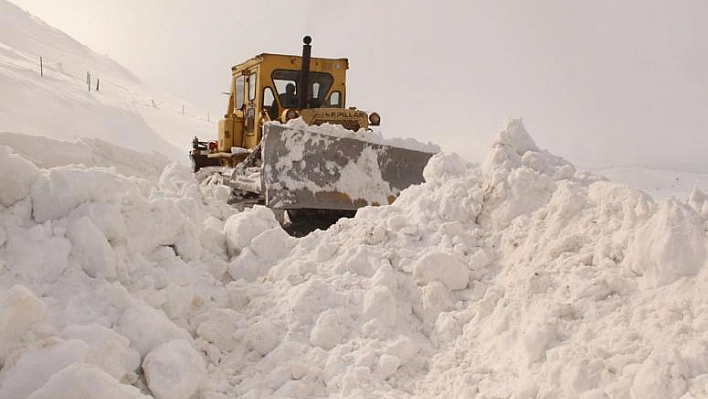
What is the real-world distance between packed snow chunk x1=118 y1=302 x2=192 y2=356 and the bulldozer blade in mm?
4440

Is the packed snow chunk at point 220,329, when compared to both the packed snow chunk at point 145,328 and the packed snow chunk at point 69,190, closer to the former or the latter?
the packed snow chunk at point 145,328

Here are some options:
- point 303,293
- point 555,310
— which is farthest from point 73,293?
point 555,310

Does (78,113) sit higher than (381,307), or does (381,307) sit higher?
(78,113)

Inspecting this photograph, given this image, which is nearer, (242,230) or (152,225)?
(152,225)

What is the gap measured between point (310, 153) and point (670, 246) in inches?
219

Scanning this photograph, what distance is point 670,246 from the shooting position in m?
2.96

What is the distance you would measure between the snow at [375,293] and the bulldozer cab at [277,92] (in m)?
5.28

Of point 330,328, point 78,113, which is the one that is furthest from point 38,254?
point 78,113

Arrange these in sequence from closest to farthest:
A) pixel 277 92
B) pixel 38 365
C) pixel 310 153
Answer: pixel 38 365, pixel 310 153, pixel 277 92

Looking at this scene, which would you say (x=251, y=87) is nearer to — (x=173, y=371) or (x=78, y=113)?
(x=173, y=371)

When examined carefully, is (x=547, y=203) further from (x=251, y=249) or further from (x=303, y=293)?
(x=251, y=249)

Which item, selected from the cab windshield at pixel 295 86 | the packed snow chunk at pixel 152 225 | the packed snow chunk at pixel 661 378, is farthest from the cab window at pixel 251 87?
the packed snow chunk at pixel 661 378

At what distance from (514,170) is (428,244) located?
81cm

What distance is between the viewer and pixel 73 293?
10.9 ft
